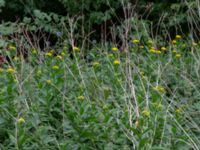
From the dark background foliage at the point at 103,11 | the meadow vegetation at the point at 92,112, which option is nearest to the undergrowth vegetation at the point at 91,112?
the meadow vegetation at the point at 92,112

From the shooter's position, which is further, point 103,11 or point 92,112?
point 103,11

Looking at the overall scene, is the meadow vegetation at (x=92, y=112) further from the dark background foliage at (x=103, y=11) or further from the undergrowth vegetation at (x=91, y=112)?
the dark background foliage at (x=103, y=11)

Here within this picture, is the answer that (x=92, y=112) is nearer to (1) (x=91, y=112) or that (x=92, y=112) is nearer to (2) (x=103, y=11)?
(1) (x=91, y=112)

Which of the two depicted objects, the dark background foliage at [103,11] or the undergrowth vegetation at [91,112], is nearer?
the undergrowth vegetation at [91,112]

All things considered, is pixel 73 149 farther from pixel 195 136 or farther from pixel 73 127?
pixel 195 136

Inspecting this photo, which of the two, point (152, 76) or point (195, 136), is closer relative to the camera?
point (195, 136)

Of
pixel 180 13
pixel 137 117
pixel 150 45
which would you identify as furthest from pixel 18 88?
pixel 180 13

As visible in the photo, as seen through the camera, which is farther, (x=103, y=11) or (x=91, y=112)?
(x=103, y=11)

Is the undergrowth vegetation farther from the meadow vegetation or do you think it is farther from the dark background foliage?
the dark background foliage

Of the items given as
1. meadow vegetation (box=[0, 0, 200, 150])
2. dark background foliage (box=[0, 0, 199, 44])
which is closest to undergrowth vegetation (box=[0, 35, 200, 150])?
meadow vegetation (box=[0, 0, 200, 150])

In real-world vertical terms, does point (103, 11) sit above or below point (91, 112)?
below

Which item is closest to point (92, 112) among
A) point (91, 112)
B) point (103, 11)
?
point (91, 112)

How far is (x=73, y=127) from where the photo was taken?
3.12m

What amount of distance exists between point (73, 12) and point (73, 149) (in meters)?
4.53
